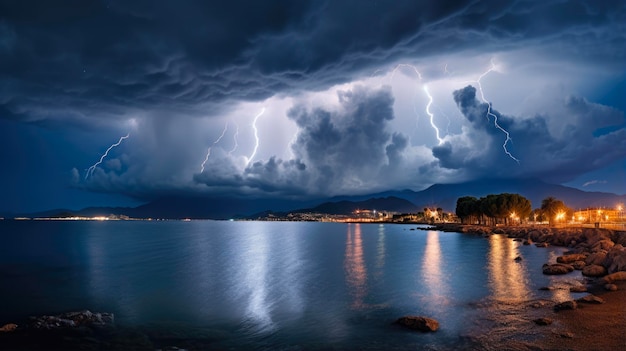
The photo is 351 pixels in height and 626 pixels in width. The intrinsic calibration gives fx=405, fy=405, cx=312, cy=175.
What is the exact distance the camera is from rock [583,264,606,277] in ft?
107

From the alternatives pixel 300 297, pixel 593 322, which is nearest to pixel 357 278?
pixel 300 297

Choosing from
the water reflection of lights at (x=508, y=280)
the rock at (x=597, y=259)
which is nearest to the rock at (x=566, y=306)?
the water reflection of lights at (x=508, y=280)

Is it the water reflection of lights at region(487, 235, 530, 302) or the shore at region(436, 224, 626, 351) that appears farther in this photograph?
the water reflection of lights at region(487, 235, 530, 302)

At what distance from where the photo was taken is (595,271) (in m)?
32.8

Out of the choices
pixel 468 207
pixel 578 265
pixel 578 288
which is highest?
pixel 468 207

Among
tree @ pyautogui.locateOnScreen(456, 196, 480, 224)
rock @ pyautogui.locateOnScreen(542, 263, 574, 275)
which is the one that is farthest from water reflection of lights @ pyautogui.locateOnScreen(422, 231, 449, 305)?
tree @ pyautogui.locateOnScreen(456, 196, 480, 224)

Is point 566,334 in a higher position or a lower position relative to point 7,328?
higher

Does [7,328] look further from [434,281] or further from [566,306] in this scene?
[434,281]

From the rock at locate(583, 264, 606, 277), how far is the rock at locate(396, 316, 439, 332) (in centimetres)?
1999

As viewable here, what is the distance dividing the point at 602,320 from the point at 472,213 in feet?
514

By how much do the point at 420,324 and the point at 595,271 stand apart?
70.0ft

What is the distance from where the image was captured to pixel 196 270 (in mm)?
47906

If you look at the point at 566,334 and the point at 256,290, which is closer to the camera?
the point at 566,334

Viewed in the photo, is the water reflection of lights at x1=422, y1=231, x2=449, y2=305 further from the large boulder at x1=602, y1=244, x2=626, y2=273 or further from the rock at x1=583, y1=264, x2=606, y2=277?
the large boulder at x1=602, y1=244, x2=626, y2=273
